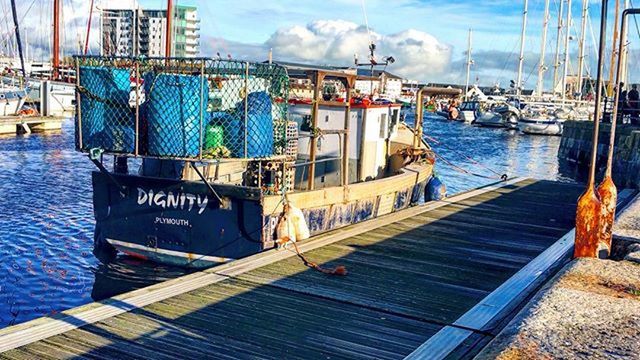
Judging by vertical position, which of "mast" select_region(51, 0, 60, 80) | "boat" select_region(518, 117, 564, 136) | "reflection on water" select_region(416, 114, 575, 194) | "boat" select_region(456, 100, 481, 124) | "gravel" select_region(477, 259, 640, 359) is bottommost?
"reflection on water" select_region(416, 114, 575, 194)

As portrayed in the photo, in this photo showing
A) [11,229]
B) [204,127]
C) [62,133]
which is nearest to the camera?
[204,127]

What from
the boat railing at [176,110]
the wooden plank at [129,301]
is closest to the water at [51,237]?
the boat railing at [176,110]

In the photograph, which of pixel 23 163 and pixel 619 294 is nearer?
pixel 619 294

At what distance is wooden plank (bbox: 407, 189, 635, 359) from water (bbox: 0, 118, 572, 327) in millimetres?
6571

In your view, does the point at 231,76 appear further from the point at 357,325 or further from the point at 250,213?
the point at 357,325

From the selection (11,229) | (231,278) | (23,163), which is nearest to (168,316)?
(231,278)

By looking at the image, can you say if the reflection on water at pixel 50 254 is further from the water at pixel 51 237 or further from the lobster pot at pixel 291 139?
the lobster pot at pixel 291 139

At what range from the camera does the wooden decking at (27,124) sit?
140 ft

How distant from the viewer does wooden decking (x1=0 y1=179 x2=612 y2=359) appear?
6.26m

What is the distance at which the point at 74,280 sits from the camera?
13.5 metres

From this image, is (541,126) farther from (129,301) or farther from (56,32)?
(129,301)

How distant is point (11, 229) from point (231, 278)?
439 inches

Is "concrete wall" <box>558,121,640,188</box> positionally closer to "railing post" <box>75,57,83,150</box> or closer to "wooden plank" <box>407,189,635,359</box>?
"wooden plank" <box>407,189,635,359</box>

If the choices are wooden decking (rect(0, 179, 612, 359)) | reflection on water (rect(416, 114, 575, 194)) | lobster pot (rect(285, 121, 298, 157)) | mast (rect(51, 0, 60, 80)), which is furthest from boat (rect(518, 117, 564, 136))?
wooden decking (rect(0, 179, 612, 359))
